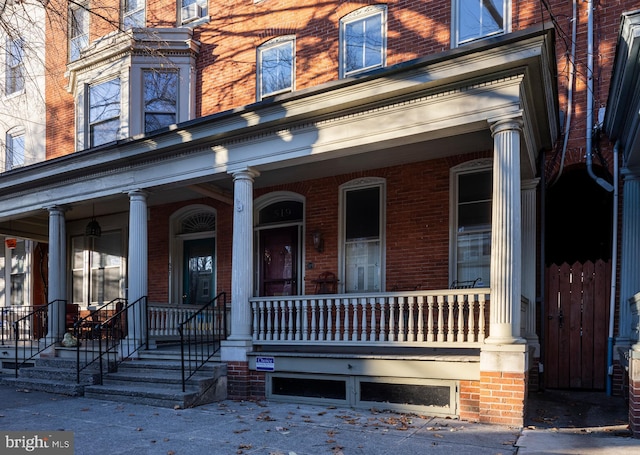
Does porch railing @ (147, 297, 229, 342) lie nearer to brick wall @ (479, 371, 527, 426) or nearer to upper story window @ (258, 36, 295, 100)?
upper story window @ (258, 36, 295, 100)

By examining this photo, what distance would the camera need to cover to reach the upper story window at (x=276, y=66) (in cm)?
1079

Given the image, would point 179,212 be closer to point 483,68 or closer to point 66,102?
point 66,102

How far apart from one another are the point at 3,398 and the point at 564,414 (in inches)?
320

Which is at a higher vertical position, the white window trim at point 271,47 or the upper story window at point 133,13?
the upper story window at point 133,13

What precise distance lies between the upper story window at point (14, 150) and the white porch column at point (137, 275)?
7832 mm

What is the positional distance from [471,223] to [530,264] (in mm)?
1117

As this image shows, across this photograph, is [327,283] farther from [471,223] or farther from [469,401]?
[469,401]

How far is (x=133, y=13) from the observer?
12.8 m

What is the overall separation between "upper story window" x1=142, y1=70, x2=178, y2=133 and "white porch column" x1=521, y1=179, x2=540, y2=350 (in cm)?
765

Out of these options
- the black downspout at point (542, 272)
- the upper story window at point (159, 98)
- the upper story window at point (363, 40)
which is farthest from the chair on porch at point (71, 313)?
the black downspout at point (542, 272)

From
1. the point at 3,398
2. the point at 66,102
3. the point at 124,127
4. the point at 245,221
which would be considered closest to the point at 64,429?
Answer: the point at 3,398

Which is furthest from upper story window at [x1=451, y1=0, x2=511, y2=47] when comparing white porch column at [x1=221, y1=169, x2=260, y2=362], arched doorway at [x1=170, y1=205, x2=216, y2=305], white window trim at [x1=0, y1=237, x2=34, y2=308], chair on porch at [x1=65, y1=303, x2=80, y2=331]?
white window trim at [x1=0, y1=237, x2=34, y2=308]

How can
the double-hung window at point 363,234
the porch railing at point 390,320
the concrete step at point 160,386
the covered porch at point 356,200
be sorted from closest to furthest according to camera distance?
1. the covered porch at point 356,200
2. the porch railing at point 390,320
3. the concrete step at point 160,386
4. the double-hung window at point 363,234

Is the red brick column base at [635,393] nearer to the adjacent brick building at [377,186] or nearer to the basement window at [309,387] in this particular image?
the adjacent brick building at [377,186]
